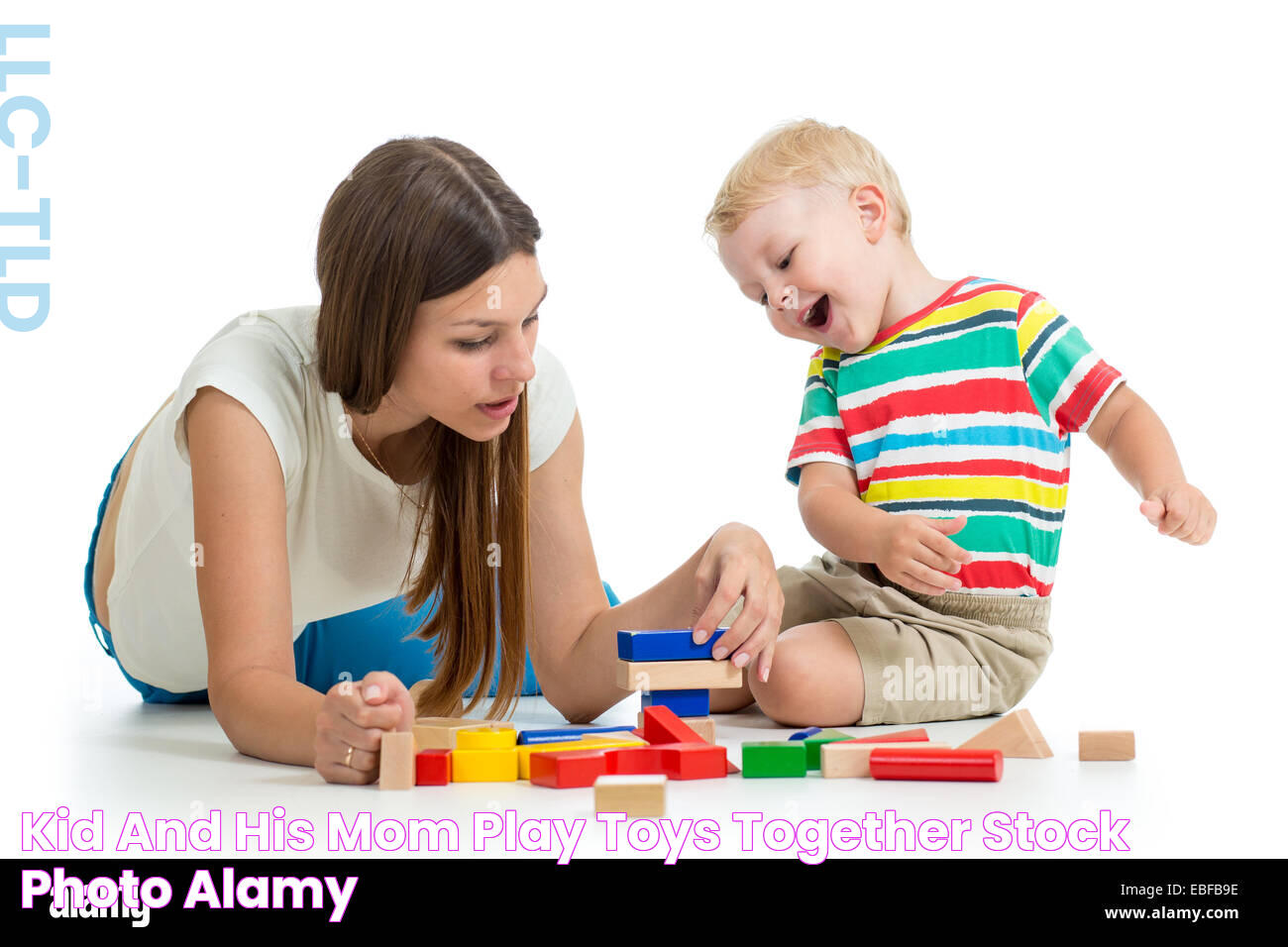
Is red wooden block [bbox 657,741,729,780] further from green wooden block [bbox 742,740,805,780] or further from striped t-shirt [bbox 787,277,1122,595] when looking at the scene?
striped t-shirt [bbox 787,277,1122,595]

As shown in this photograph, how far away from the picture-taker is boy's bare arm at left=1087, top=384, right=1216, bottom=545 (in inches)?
52.7

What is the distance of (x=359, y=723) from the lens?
1003 millimetres

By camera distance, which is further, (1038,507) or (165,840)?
(1038,507)

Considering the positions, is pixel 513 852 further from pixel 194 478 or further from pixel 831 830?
pixel 194 478

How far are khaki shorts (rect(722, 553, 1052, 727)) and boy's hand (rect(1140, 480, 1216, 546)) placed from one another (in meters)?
0.24

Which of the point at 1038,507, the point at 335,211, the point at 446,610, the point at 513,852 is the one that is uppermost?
the point at 335,211

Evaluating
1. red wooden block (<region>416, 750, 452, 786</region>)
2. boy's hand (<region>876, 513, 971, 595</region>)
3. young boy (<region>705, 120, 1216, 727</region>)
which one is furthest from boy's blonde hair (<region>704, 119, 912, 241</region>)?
red wooden block (<region>416, 750, 452, 786</region>)

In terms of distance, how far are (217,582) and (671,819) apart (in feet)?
1.62

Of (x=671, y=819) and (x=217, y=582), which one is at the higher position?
(x=217, y=582)

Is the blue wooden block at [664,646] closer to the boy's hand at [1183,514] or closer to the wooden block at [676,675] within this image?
the wooden block at [676,675]

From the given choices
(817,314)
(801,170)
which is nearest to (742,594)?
(817,314)

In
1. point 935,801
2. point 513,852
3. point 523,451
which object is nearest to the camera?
point 513,852

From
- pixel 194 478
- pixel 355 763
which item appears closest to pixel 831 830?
pixel 355 763

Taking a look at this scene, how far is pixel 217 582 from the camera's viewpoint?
3.76ft
